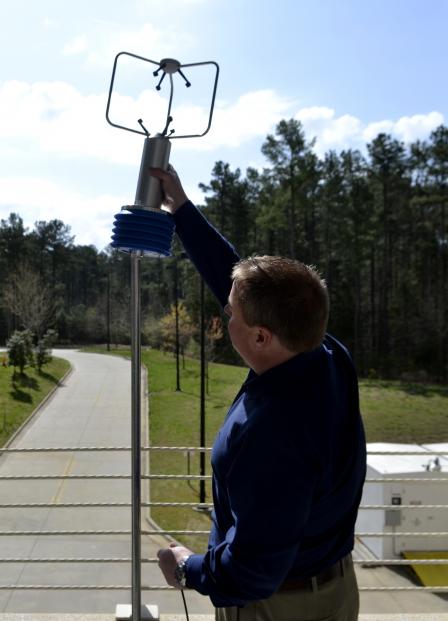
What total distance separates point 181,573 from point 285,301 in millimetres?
659

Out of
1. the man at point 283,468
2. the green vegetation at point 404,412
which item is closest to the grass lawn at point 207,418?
the green vegetation at point 404,412

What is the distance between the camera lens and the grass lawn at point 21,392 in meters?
22.3

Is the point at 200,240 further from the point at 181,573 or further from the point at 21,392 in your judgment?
the point at 21,392

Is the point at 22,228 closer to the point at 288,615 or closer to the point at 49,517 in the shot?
the point at 49,517

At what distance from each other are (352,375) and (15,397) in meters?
26.9

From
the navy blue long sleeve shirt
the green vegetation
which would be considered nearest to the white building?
the navy blue long sleeve shirt

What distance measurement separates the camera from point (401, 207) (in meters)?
A: 36.6

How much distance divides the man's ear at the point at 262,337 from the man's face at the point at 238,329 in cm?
2

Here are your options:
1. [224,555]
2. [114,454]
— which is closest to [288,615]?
[224,555]

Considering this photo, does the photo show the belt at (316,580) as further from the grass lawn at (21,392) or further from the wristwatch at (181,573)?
the grass lawn at (21,392)

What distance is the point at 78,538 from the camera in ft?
39.5

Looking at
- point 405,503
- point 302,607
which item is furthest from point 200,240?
point 405,503

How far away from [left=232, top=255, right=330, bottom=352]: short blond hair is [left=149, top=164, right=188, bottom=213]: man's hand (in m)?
0.73

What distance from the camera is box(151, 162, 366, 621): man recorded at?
1069 mm
